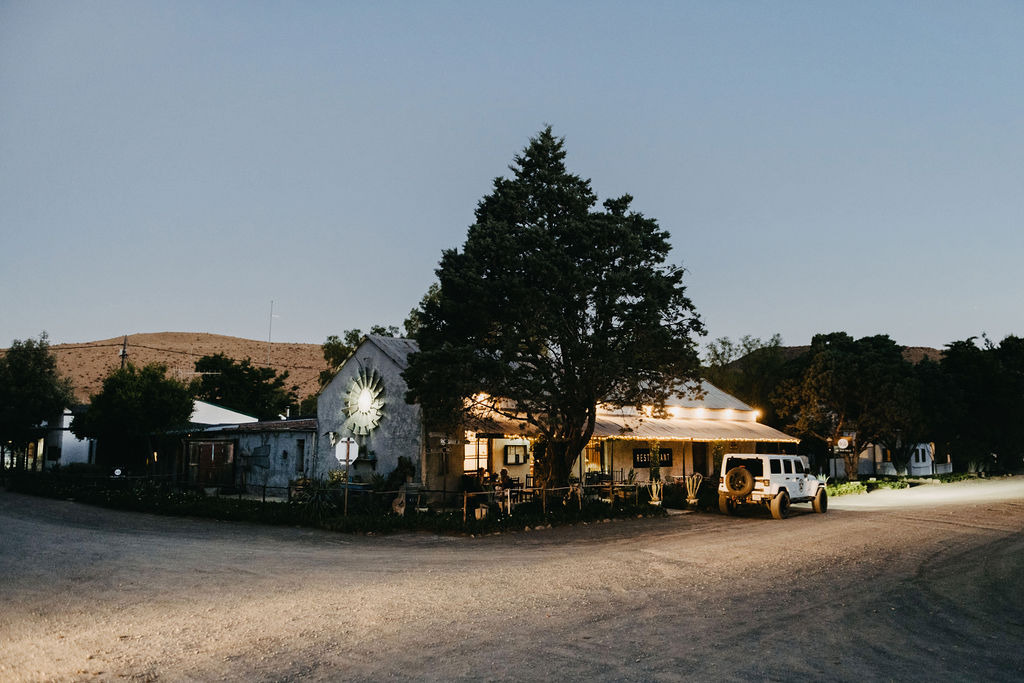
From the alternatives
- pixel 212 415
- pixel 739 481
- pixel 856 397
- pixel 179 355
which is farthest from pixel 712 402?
pixel 179 355

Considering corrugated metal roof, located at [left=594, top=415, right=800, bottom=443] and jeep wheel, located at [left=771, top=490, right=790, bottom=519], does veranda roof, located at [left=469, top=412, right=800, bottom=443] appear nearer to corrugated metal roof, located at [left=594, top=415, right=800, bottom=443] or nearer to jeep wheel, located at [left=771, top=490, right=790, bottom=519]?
corrugated metal roof, located at [left=594, top=415, right=800, bottom=443]

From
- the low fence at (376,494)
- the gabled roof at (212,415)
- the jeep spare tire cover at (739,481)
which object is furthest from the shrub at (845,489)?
the gabled roof at (212,415)

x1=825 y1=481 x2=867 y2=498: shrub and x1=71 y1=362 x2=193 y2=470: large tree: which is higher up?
x1=71 y1=362 x2=193 y2=470: large tree

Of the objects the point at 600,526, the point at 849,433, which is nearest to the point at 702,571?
the point at 600,526

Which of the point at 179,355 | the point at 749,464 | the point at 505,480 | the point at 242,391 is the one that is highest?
the point at 179,355

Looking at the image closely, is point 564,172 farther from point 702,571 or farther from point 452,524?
point 702,571

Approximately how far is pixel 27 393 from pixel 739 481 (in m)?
41.3

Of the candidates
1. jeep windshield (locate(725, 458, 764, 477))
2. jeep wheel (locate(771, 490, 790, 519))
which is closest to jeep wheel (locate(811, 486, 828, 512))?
jeep wheel (locate(771, 490, 790, 519))

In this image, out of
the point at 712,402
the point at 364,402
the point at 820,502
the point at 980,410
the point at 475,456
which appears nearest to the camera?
the point at 820,502

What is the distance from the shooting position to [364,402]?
96.3ft

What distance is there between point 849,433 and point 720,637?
134ft

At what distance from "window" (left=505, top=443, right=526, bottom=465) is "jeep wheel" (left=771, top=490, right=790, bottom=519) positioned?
34.7 ft

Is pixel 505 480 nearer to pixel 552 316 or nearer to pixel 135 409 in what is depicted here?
pixel 552 316

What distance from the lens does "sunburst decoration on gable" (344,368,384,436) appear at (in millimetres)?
28672
